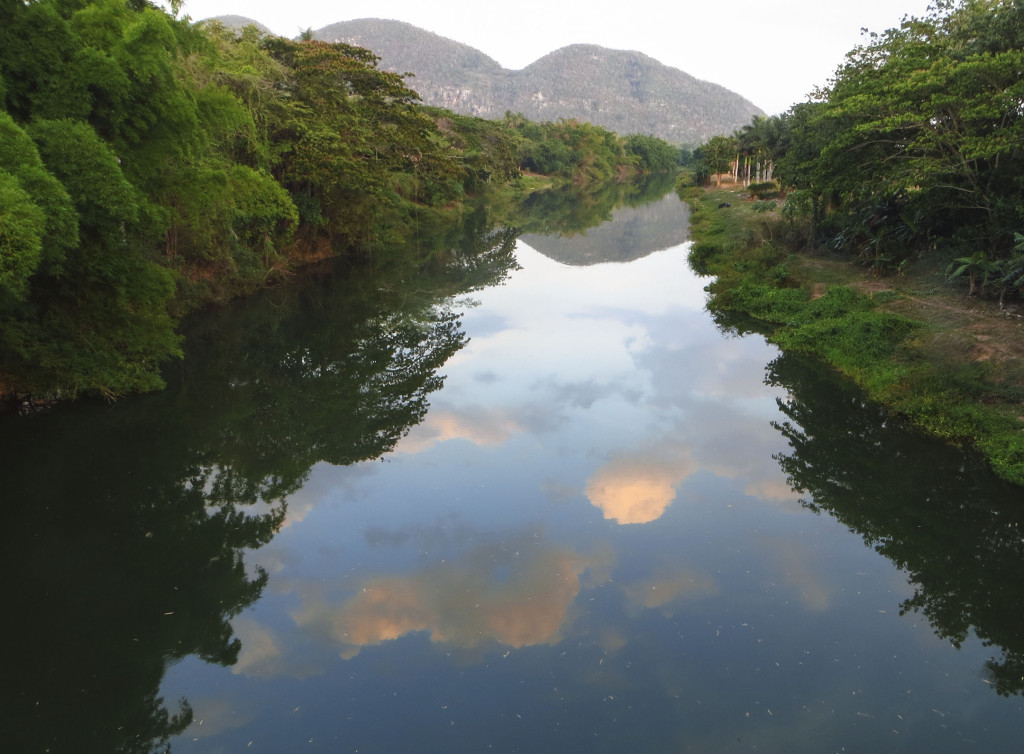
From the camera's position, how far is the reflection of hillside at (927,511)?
908cm

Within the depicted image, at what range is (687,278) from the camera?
3209 centimetres

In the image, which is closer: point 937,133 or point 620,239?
point 937,133

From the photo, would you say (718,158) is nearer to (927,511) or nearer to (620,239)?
(620,239)

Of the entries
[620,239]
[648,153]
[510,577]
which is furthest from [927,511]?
[648,153]

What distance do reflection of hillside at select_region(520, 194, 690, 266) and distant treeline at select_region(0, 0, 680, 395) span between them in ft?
51.8

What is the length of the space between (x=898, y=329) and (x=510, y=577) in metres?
13.4

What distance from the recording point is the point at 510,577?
989 cm

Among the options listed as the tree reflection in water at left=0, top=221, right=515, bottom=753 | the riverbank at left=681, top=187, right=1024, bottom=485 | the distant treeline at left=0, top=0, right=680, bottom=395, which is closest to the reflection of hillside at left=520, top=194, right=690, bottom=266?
the riverbank at left=681, top=187, right=1024, bottom=485

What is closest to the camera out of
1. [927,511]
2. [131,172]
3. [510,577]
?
[510,577]

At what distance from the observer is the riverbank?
1369 cm

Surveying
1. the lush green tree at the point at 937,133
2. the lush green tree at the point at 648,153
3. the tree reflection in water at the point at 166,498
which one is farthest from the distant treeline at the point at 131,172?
the lush green tree at the point at 648,153

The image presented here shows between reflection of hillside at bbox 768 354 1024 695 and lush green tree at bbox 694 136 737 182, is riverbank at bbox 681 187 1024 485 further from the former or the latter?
lush green tree at bbox 694 136 737 182

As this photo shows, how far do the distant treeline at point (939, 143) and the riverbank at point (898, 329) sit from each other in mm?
1076

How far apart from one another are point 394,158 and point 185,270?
39.6 feet
